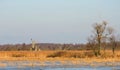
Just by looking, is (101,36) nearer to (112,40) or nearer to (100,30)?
(100,30)

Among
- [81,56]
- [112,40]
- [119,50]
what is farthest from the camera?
[119,50]

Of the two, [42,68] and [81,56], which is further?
[81,56]

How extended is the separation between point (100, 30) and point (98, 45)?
2269 millimetres

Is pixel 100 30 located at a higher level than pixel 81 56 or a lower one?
higher

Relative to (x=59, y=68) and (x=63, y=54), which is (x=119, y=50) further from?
(x=59, y=68)

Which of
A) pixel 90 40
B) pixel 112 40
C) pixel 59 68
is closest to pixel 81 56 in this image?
pixel 90 40

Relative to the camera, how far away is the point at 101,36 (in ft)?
193

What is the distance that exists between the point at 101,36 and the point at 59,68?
21.6 m

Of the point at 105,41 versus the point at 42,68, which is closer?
the point at 42,68

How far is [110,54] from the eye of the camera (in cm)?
6034

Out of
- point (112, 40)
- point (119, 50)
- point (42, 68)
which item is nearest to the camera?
point (42, 68)

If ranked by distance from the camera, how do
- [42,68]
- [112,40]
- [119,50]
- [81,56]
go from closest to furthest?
1. [42,68]
2. [81,56]
3. [112,40]
4. [119,50]

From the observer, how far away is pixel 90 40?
196 ft

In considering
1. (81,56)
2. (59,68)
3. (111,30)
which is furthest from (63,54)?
(59,68)
